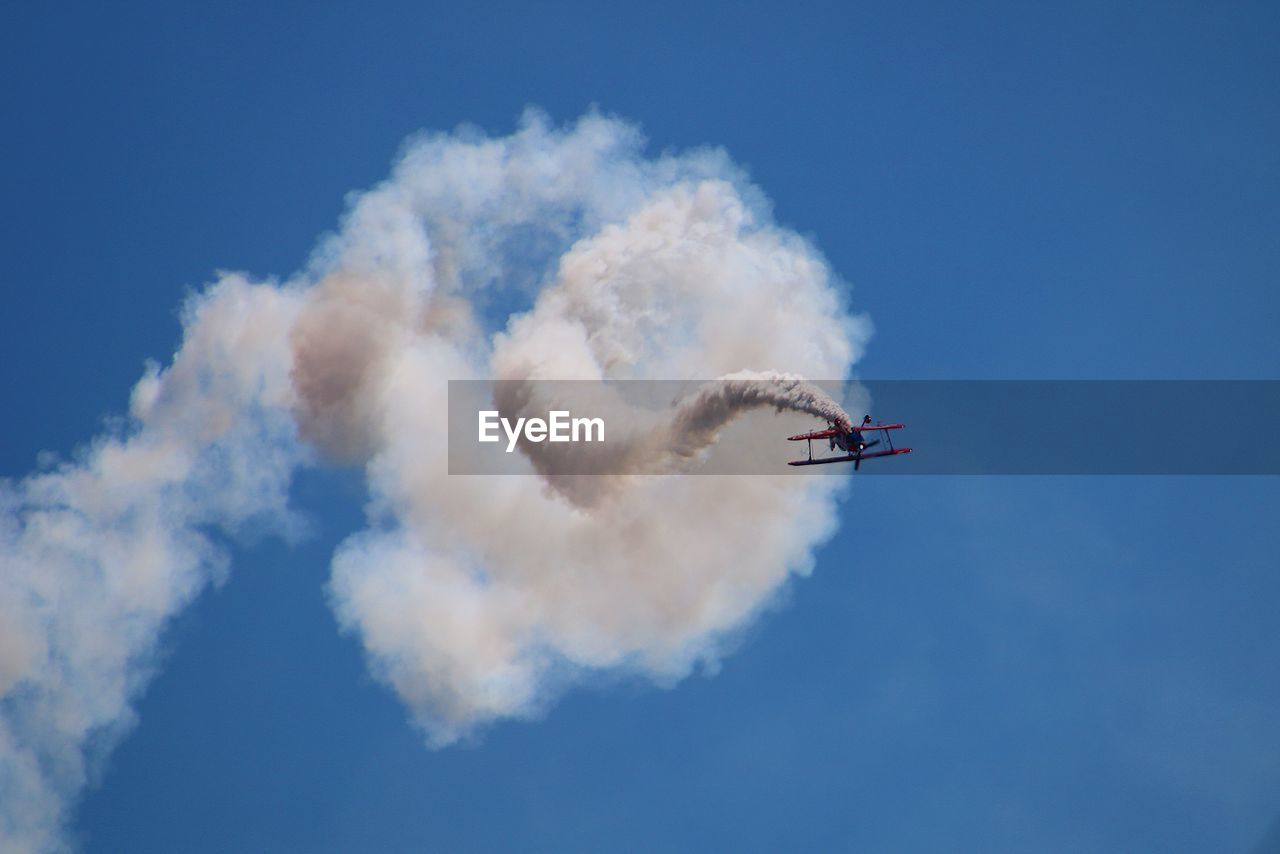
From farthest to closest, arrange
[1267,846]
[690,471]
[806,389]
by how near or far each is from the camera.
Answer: [1267,846] → [690,471] → [806,389]

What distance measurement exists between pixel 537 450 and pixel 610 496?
466 centimetres

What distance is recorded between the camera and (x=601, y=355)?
87438mm

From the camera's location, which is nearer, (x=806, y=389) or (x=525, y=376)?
(x=806, y=389)

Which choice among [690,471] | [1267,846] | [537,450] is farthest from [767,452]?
[1267,846]

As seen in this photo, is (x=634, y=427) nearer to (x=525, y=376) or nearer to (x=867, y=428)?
(x=525, y=376)

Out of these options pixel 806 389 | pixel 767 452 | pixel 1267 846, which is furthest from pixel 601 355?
pixel 1267 846

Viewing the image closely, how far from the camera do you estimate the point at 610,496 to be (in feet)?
291

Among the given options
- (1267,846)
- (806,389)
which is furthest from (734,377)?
(1267,846)

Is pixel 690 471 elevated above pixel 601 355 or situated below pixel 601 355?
below

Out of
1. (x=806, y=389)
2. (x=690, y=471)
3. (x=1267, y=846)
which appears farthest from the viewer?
(x=1267, y=846)

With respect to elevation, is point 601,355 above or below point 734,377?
above

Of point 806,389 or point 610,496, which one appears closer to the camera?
point 806,389

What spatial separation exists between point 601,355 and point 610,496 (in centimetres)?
752

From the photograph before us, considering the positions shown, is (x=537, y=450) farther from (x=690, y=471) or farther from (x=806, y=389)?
(x=806, y=389)
